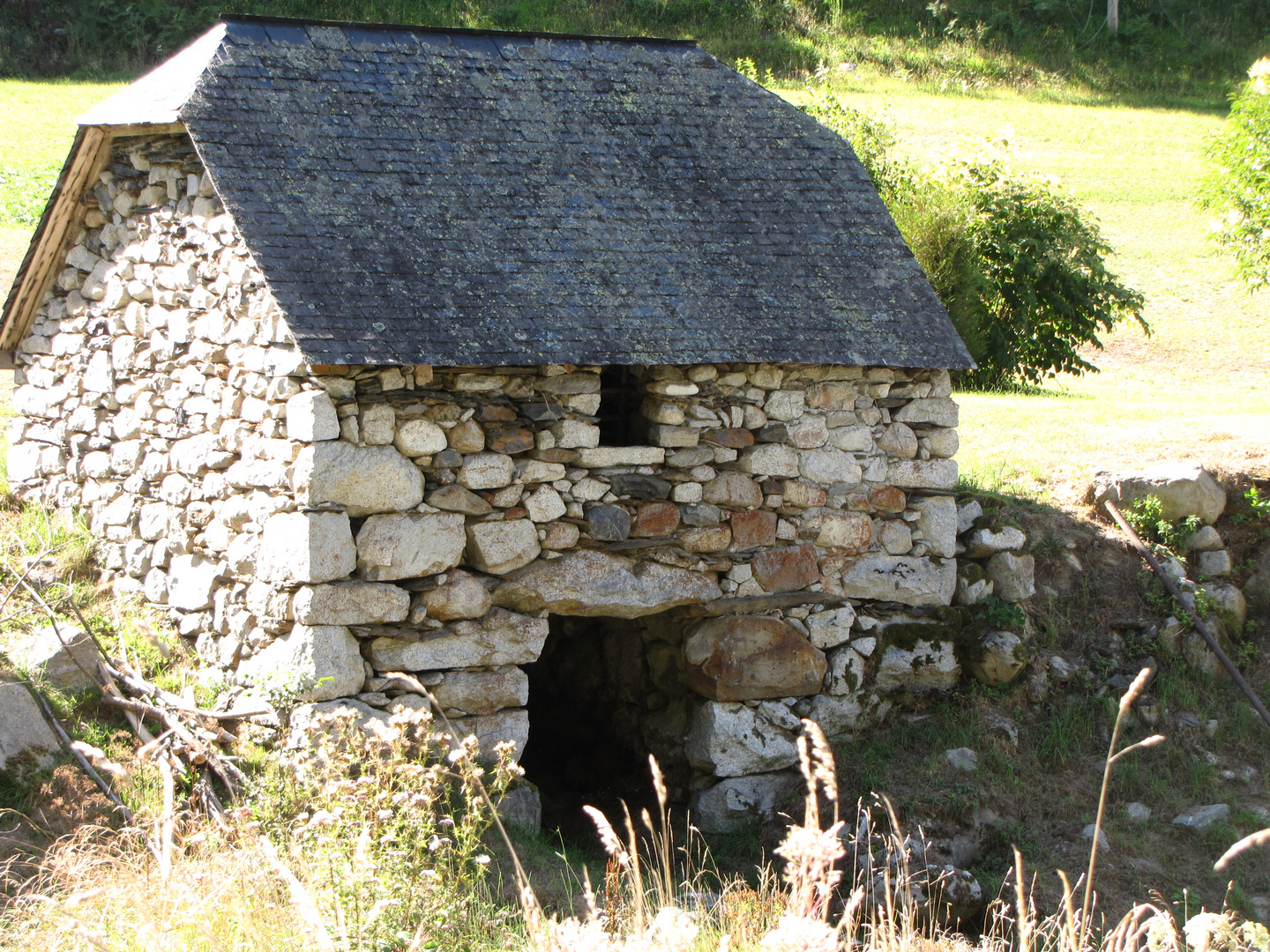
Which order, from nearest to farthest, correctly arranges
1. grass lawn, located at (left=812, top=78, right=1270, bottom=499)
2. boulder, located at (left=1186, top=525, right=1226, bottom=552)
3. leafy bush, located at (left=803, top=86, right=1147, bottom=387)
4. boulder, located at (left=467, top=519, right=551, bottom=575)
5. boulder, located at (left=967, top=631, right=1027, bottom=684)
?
boulder, located at (left=467, top=519, right=551, bottom=575), boulder, located at (left=967, top=631, right=1027, bottom=684), boulder, located at (left=1186, top=525, right=1226, bottom=552), grass lawn, located at (left=812, top=78, right=1270, bottom=499), leafy bush, located at (left=803, top=86, right=1147, bottom=387)

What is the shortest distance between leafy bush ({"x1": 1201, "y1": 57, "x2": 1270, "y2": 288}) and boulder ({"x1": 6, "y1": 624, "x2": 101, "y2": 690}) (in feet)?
36.1

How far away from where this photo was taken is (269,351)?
5629 millimetres

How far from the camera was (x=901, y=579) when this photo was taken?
7055mm

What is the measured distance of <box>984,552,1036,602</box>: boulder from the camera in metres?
7.58

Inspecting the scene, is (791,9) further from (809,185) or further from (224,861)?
(224,861)

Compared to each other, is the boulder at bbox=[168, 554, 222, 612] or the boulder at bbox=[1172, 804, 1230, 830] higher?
the boulder at bbox=[168, 554, 222, 612]

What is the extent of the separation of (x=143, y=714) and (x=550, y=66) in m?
4.46

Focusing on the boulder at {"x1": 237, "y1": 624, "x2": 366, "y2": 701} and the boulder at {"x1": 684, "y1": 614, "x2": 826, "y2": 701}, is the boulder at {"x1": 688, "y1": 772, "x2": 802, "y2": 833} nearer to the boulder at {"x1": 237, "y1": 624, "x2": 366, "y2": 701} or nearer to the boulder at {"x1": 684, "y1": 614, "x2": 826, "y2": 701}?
the boulder at {"x1": 684, "y1": 614, "x2": 826, "y2": 701}

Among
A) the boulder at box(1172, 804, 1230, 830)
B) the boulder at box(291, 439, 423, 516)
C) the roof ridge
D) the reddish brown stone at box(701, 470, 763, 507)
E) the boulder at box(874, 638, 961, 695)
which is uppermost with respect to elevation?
the roof ridge

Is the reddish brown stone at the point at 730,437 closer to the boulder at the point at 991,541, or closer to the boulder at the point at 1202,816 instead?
the boulder at the point at 991,541

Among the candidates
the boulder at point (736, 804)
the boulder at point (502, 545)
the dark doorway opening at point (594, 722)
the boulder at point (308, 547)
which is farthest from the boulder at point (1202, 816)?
the boulder at point (308, 547)

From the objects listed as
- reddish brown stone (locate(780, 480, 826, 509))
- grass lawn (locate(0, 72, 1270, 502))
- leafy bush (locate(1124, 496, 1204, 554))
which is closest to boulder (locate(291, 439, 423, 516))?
reddish brown stone (locate(780, 480, 826, 509))

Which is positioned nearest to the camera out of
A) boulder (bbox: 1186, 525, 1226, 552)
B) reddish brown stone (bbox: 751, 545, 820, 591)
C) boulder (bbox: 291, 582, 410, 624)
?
boulder (bbox: 291, 582, 410, 624)

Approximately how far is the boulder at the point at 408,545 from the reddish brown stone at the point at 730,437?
5.02ft
